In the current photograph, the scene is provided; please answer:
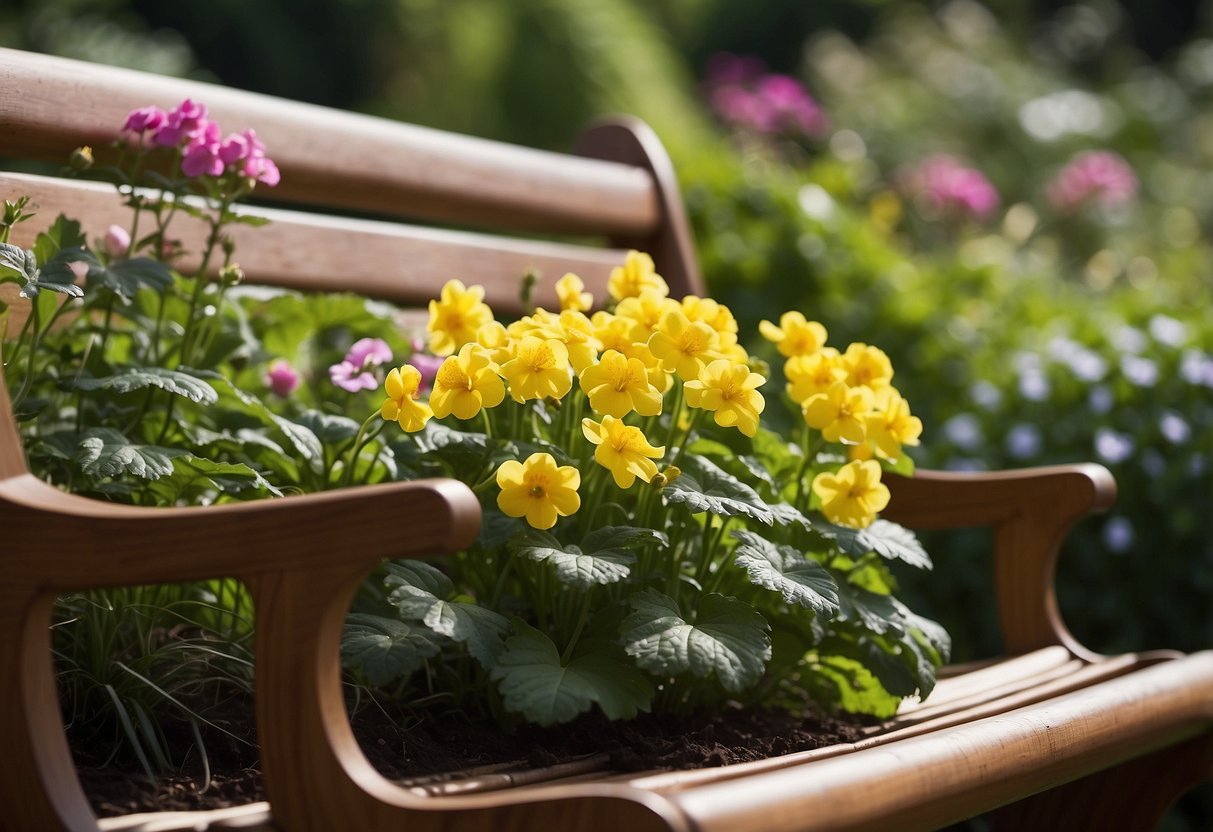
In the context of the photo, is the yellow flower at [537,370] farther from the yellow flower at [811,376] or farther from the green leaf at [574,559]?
the yellow flower at [811,376]

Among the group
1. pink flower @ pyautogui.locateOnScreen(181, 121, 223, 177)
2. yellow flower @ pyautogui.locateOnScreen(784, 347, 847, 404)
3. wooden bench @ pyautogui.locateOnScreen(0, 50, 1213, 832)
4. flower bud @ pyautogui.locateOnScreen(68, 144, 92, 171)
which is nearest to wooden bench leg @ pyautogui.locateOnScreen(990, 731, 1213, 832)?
wooden bench @ pyautogui.locateOnScreen(0, 50, 1213, 832)

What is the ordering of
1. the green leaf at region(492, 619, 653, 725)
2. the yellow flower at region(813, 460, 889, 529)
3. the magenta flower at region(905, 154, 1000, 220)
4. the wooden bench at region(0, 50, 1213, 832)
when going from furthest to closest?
the magenta flower at region(905, 154, 1000, 220)
the yellow flower at region(813, 460, 889, 529)
the green leaf at region(492, 619, 653, 725)
the wooden bench at region(0, 50, 1213, 832)

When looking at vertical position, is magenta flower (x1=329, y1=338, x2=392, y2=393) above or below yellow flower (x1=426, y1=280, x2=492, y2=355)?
below

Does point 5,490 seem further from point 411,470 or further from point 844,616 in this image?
point 844,616

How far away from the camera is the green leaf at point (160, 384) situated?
4.13 ft

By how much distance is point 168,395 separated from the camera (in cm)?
146

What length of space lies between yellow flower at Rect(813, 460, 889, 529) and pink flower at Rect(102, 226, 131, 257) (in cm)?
82

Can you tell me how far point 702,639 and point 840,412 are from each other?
0.35m

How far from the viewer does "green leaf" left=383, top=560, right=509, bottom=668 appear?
3.71 ft

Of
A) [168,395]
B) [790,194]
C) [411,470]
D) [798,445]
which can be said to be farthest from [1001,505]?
[790,194]

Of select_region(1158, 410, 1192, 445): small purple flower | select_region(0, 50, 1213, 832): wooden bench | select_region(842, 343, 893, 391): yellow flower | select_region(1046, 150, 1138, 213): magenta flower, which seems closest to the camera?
select_region(0, 50, 1213, 832): wooden bench

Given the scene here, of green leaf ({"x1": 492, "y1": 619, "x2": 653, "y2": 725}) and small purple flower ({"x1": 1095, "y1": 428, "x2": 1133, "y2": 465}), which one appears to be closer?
green leaf ({"x1": 492, "y1": 619, "x2": 653, "y2": 725})

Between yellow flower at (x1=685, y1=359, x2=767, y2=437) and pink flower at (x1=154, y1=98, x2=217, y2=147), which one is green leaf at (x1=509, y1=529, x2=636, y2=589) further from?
pink flower at (x1=154, y1=98, x2=217, y2=147)

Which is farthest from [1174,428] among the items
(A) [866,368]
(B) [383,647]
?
(B) [383,647]
